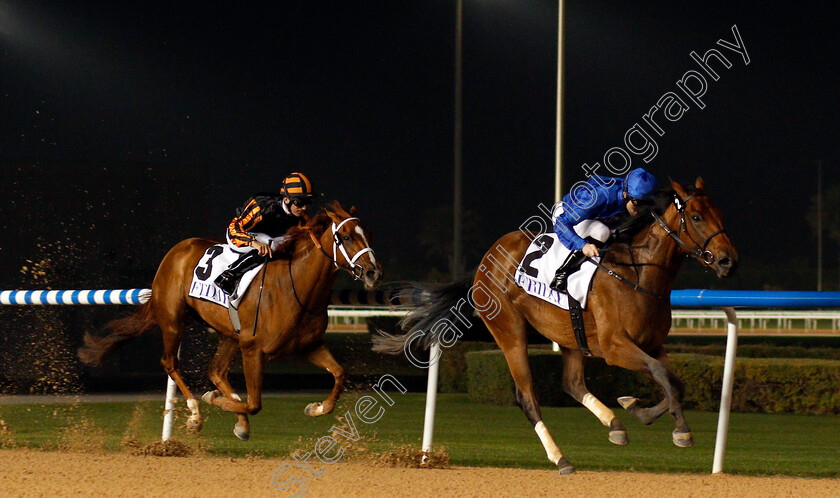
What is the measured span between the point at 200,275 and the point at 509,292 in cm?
162

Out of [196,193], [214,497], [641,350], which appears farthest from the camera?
[196,193]

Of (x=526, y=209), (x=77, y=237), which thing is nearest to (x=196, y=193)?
(x=77, y=237)

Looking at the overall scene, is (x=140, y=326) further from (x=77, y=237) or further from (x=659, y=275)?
(x=77, y=237)

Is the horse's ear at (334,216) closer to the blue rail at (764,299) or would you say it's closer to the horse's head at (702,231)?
the horse's head at (702,231)

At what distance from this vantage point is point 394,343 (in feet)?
17.9

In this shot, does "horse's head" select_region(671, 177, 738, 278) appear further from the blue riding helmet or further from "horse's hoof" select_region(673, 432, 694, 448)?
"horse's hoof" select_region(673, 432, 694, 448)

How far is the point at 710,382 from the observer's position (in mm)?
9289

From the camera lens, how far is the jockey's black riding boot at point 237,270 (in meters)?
5.19

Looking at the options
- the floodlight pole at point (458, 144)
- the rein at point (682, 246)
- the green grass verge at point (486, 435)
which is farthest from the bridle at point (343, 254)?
the floodlight pole at point (458, 144)

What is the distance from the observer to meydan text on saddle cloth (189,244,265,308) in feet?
17.0

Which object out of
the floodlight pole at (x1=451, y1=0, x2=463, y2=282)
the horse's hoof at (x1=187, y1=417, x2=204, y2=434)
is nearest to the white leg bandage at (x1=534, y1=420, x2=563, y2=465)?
the horse's hoof at (x1=187, y1=417, x2=204, y2=434)

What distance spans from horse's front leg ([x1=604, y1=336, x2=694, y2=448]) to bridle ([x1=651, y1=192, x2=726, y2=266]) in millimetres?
474

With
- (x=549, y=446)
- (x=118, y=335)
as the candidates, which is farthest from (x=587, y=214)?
(x=118, y=335)

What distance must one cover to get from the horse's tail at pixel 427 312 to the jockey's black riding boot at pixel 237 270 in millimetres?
783
